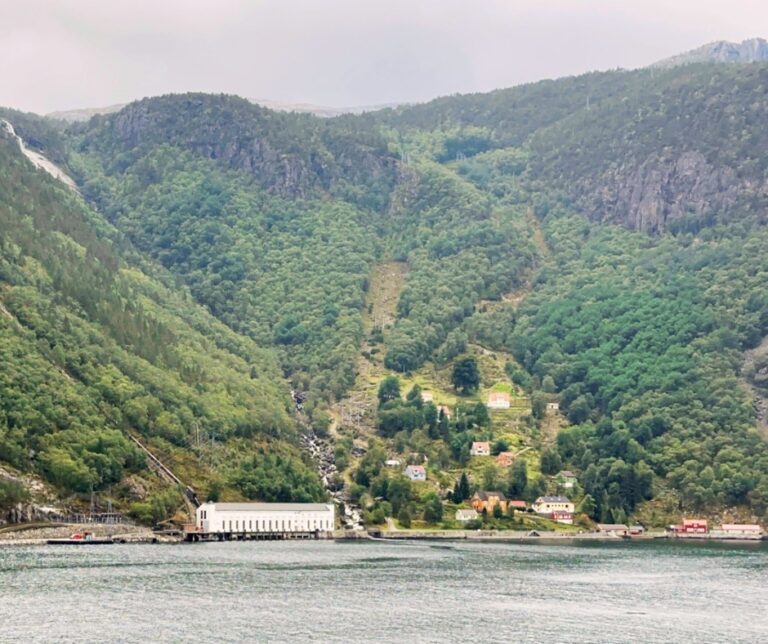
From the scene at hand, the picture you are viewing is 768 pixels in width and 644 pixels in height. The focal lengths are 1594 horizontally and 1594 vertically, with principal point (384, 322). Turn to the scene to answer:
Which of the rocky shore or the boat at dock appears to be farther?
the boat at dock

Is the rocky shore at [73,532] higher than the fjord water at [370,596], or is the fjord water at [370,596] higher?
the rocky shore at [73,532]

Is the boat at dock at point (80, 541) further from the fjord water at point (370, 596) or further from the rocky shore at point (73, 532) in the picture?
the fjord water at point (370, 596)

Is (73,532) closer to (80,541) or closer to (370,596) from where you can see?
(80,541)

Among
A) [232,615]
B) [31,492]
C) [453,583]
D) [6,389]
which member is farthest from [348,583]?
[6,389]

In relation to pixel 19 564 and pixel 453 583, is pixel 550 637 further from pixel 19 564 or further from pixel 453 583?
pixel 19 564

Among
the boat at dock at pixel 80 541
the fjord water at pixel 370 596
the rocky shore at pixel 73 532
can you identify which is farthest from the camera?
the boat at dock at pixel 80 541

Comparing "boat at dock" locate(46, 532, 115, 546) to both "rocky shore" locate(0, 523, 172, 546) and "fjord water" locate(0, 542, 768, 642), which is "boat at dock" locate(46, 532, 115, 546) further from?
"fjord water" locate(0, 542, 768, 642)

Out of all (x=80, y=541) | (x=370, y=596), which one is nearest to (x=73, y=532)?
(x=80, y=541)

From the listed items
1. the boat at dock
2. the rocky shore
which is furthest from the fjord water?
the rocky shore

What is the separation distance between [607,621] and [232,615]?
28230 mm

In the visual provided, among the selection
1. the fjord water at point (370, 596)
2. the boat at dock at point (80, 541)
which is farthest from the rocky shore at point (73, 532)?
the fjord water at point (370, 596)

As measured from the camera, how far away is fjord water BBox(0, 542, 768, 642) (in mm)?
112188

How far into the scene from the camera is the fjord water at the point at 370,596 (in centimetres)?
11219

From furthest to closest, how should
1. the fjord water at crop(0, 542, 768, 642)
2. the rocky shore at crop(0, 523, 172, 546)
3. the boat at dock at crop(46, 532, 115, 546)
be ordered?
the boat at dock at crop(46, 532, 115, 546)
the rocky shore at crop(0, 523, 172, 546)
the fjord water at crop(0, 542, 768, 642)
